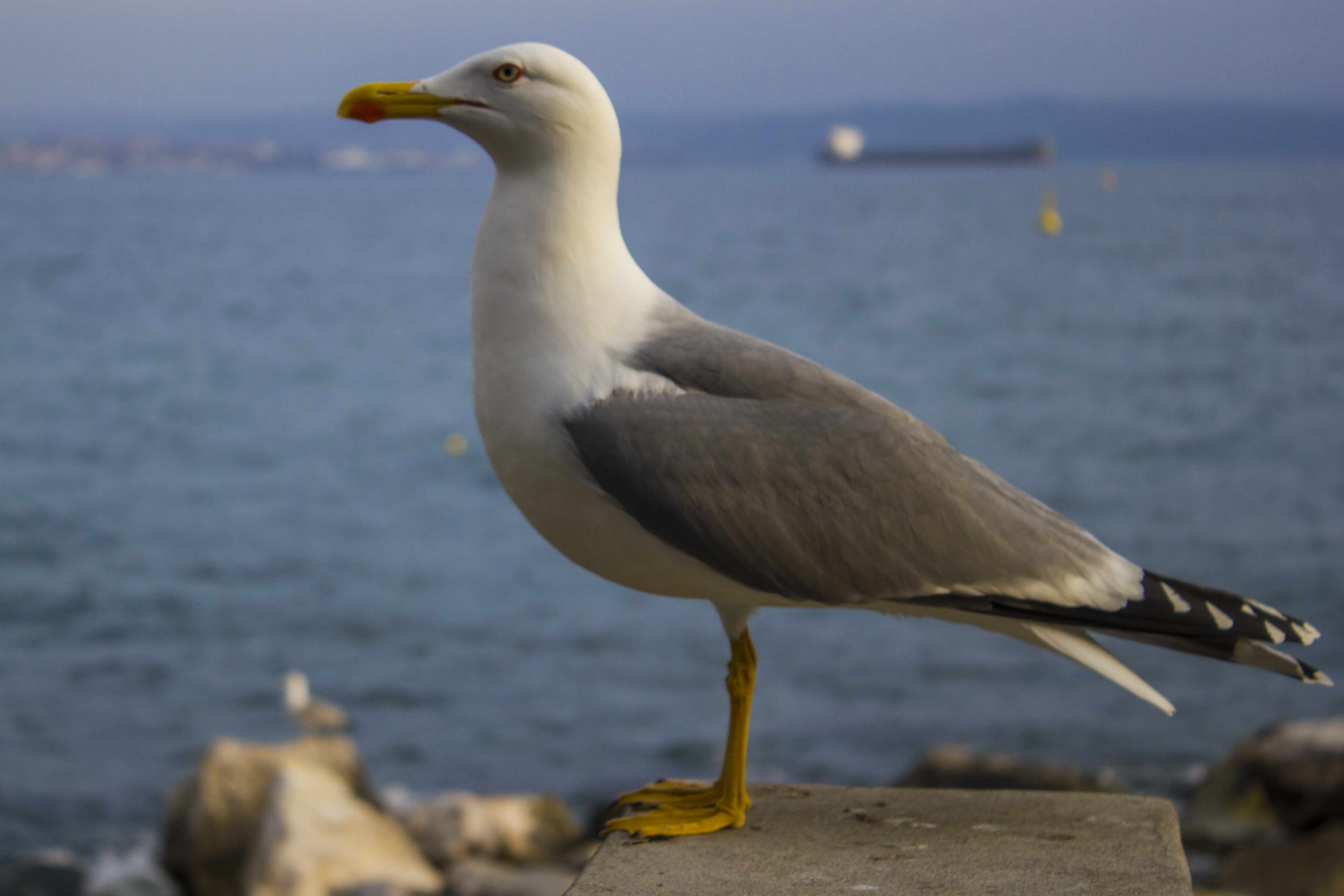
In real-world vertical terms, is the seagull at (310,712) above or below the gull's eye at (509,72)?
below

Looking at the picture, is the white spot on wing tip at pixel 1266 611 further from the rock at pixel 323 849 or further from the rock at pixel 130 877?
the rock at pixel 130 877

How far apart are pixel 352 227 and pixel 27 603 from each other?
4917cm

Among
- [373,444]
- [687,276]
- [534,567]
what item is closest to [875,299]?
[687,276]

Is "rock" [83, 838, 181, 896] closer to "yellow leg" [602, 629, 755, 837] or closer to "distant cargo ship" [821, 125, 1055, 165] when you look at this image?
"yellow leg" [602, 629, 755, 837]

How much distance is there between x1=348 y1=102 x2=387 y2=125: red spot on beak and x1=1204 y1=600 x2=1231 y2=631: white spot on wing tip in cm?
255

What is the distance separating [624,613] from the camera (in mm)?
16406

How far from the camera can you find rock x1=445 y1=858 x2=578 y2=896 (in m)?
8.25

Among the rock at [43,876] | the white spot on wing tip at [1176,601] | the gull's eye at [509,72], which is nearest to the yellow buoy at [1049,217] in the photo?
the rock at [43,876]

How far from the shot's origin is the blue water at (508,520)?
12789 mm

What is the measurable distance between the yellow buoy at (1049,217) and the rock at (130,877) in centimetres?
5540

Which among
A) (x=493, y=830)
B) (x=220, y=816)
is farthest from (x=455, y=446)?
(x=220, y=816)

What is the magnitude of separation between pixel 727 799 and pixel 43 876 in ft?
27.6

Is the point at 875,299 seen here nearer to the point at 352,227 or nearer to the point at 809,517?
the point at 352,227

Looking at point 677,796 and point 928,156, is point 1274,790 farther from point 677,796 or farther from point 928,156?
point 928,156
